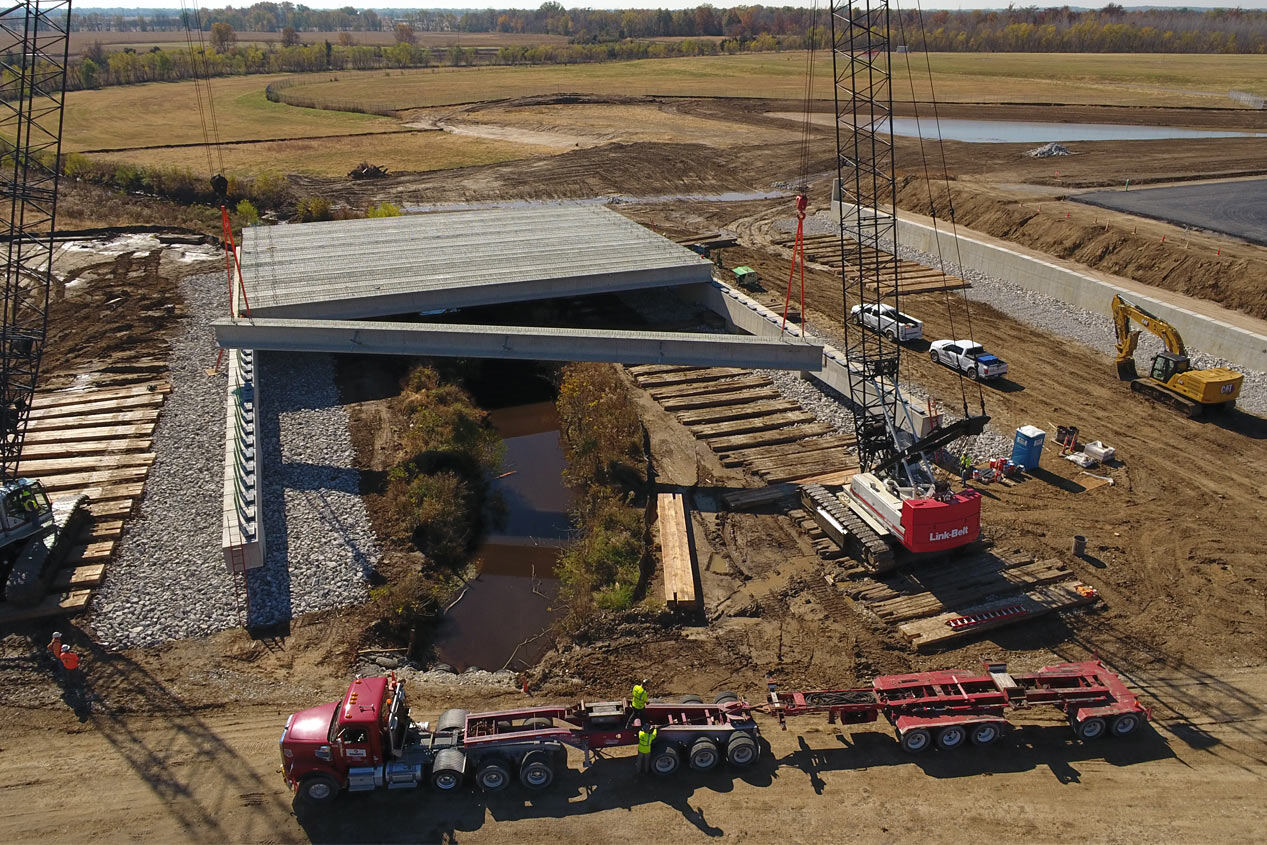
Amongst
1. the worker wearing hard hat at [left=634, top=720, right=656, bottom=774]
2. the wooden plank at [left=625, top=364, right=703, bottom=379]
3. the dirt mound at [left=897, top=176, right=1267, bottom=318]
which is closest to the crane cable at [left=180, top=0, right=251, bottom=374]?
the wooden plank at [left=625, top=364, right=703, bottom=379]

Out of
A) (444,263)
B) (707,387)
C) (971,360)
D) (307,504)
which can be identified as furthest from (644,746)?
(444,263)

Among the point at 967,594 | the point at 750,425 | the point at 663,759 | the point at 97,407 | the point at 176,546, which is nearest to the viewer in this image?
the point at 663,759

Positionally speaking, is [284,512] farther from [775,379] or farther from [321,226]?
[321,226]

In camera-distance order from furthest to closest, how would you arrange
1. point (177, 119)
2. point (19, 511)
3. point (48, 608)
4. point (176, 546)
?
point (177, 119)
point (176, 546)
point (19, 511)
point (48, 608)

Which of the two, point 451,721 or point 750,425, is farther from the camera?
point 750,425

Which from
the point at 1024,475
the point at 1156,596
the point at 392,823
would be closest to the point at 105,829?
the point at 392,823

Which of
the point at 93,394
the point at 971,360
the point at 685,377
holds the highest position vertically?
the point at 93,394

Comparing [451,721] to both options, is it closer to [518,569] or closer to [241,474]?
[518,569]
